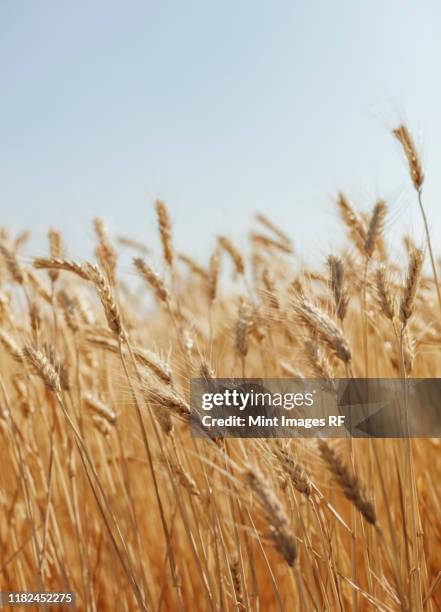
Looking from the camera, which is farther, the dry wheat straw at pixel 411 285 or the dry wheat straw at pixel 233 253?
the dry wheat straw at pixel 233 253

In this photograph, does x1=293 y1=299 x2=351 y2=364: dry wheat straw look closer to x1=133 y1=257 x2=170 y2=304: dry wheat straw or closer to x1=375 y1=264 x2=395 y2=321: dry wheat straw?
x1=375 y1=264 x2=395 y2=321: dry wheat straw

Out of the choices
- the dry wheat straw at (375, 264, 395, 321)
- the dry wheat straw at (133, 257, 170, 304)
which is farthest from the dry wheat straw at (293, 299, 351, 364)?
the dry wheat straw at (133, 257, 170, 304)

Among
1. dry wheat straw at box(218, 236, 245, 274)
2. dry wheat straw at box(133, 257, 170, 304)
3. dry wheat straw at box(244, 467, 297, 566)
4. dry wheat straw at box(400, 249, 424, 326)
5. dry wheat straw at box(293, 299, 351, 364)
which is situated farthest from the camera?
dry wheat straw at box(218, 236, 245, 274)

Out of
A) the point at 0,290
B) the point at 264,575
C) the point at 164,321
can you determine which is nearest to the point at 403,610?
the point at 264,575

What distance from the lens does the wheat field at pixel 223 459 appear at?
1.01 metres

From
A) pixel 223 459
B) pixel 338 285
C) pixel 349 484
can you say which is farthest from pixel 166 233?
pixel 349 484

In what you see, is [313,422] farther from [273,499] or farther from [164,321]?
[164,321]

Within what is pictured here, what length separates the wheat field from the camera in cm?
101

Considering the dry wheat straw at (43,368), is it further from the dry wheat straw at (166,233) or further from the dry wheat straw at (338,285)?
the dry wheat straw at (166,233)

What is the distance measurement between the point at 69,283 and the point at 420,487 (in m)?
1.48

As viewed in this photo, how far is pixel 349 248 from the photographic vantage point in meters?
1.53

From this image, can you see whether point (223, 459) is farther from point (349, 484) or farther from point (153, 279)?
point (153, 279)

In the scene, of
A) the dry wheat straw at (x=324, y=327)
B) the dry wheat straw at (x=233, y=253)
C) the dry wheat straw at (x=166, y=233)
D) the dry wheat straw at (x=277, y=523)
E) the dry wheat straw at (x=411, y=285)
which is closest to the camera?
the dry wheat straw at (x=277, y=523)

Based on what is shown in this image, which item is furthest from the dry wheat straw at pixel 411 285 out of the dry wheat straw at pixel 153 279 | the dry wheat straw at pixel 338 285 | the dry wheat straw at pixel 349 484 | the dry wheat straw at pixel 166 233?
the dry wheat straw at pixel 166 233
